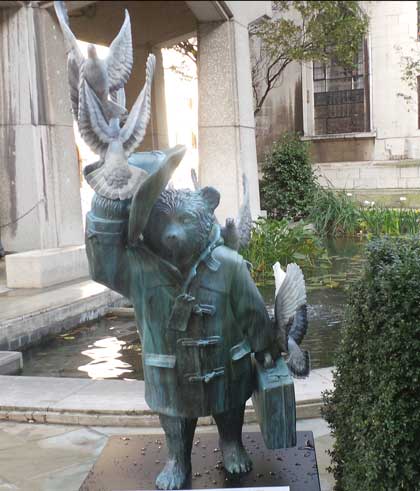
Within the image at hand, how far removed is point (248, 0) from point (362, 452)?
147cm

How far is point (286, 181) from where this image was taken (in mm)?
11945

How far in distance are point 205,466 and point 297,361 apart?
23.1 inches

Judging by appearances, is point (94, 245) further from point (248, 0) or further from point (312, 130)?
point (312, 130)

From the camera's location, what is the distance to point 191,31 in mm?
14469

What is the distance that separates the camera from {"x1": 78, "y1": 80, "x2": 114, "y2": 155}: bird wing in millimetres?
1947

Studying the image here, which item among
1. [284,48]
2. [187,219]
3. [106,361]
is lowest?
[106,361]

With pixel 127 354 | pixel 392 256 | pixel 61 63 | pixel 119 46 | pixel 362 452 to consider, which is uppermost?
pixel 61 63

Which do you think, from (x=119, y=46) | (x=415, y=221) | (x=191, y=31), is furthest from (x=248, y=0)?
(x=191, y=31)

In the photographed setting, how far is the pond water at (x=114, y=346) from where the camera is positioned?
4.85m

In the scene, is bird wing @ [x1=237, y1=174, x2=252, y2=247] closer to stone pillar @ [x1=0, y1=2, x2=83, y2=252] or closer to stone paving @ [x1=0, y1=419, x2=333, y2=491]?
stone paving @ [x1=0, y1=419, x2=333, y2=491]

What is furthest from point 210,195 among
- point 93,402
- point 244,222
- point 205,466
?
point 93,402

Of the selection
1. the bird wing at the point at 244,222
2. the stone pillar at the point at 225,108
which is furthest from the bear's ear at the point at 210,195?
the stone pillar at the point at 225,108

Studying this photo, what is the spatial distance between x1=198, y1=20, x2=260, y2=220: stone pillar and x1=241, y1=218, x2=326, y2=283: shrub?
151 cm

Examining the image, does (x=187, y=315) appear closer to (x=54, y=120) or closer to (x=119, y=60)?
(x=119, y=60)
